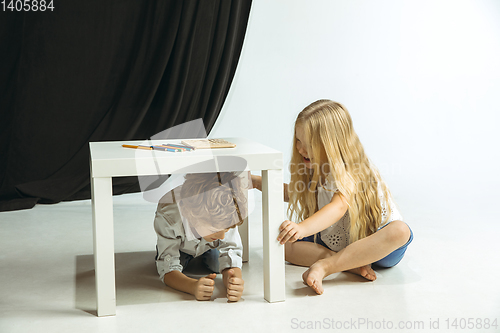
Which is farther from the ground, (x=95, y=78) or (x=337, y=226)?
(x=95, y=78)

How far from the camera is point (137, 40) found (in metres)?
2.14

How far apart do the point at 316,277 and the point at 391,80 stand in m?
1.74

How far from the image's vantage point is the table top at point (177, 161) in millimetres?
908

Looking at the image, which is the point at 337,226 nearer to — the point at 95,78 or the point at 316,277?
the point at 316,277

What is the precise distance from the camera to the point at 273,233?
100 cm

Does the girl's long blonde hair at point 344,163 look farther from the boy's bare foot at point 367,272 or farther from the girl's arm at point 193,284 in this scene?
the girl's arm at point 193,284

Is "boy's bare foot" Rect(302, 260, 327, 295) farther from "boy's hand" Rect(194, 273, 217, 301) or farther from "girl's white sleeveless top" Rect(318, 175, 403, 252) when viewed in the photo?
"boy's hand" Rect(194, 273, 217, 301)

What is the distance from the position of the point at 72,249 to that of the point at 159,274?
1.30 ft

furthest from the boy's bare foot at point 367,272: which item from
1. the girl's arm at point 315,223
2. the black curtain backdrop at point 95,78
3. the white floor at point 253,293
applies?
the black curtain backdrop at point 95,78

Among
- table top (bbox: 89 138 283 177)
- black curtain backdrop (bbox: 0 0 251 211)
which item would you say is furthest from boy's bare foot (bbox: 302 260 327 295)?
black curtain backdrop (bbox: 0 0 251 211)

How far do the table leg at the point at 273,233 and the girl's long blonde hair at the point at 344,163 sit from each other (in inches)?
7.2

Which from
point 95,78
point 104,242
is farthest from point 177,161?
point 95,78

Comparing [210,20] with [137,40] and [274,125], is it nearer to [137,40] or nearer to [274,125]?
[137,40]

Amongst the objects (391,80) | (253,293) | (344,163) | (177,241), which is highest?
(391,80)
